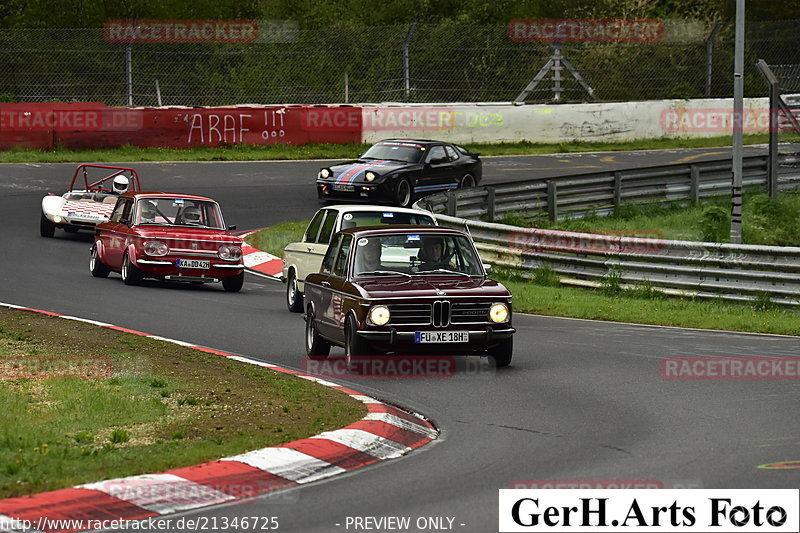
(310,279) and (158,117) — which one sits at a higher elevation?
(158,117)

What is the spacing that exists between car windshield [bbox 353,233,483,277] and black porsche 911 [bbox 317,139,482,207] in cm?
1404

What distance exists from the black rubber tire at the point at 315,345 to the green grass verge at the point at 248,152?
2110cm

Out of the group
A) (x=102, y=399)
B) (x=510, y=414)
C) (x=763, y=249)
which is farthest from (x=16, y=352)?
(x=763, y=249)

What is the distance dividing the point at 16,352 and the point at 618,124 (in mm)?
29701

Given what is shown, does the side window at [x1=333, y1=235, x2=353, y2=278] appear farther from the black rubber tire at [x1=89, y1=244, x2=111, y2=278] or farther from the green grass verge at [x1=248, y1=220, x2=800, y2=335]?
the black rubber tire at [x1=89, y1=244, x2=111, y2=278]

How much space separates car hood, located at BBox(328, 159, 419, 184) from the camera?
2771 centimetres

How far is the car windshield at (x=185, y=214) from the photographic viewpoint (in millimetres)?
20438

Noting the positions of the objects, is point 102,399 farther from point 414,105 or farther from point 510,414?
point 414,105

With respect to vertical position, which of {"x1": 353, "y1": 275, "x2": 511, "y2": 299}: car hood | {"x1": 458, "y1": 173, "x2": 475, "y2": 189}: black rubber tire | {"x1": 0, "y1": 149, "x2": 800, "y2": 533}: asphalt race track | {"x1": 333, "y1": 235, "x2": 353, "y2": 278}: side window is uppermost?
{"x1": 458, "y1": 173, "x2": 475, "y2": 189}: black rubber tire

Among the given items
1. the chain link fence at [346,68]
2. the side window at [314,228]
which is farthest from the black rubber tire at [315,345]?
the chain link fence at [346,68]

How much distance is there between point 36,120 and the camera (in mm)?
34656

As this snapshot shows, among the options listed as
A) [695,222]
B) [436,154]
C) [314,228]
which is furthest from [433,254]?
[436,154]

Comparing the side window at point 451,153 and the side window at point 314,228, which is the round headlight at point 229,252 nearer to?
the side window at point 314,228

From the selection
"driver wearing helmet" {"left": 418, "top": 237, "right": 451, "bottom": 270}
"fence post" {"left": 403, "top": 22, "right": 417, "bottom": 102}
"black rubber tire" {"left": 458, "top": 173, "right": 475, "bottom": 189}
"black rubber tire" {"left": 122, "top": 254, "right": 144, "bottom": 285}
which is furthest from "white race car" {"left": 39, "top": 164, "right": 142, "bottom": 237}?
"fence post" {"left": 403, "top": 22, "right": 417, "bottom": 102}
